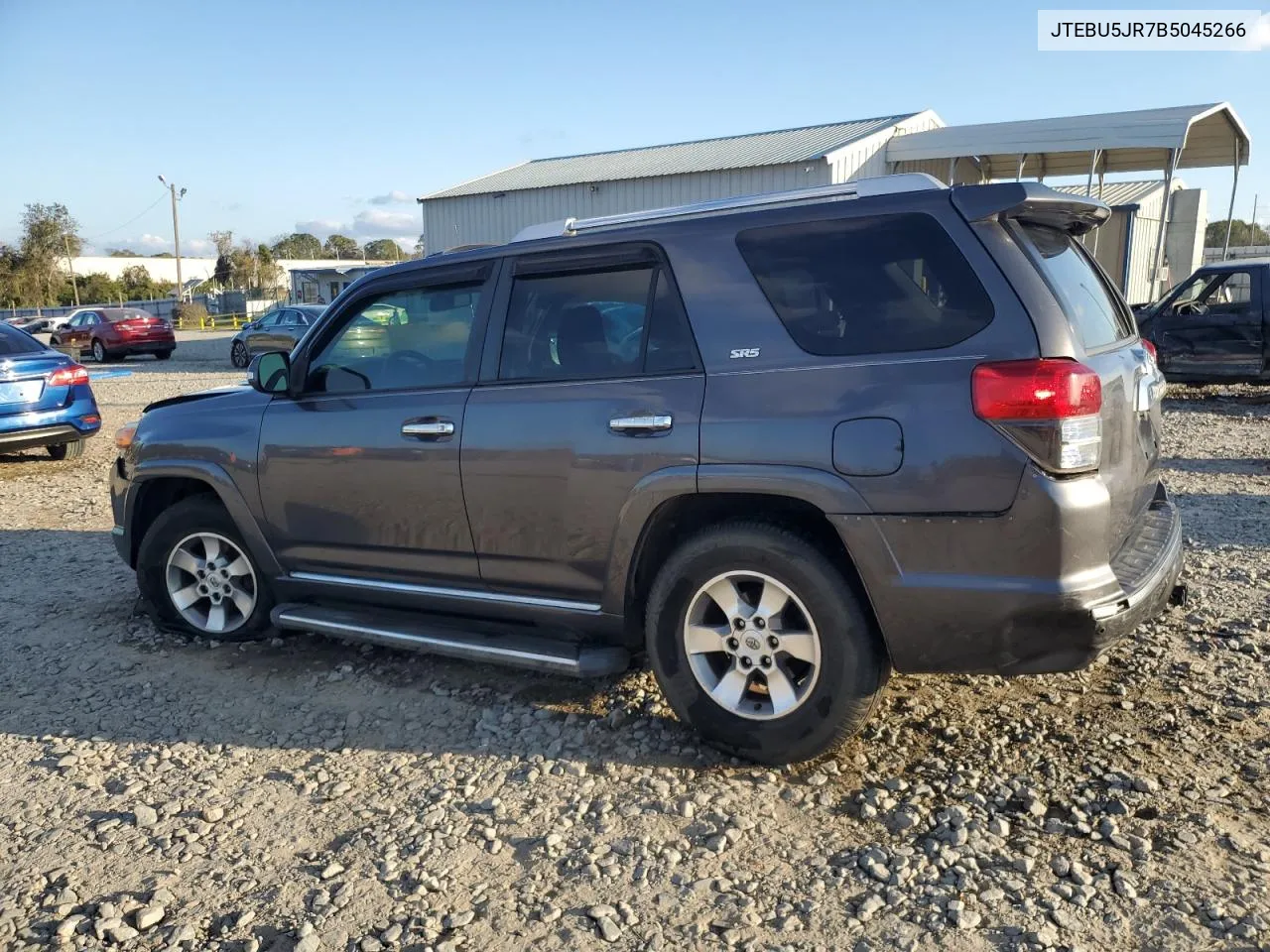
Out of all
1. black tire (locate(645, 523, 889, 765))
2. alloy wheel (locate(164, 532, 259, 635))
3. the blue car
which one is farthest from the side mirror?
the blue car

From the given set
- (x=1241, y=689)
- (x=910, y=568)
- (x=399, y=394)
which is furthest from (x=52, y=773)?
(x=1241, y=689)

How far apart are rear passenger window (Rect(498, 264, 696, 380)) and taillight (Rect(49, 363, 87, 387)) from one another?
26.0 feet

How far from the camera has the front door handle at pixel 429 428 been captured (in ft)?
13.4

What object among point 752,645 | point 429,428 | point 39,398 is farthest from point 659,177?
point 752,645

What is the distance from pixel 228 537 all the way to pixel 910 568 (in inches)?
132

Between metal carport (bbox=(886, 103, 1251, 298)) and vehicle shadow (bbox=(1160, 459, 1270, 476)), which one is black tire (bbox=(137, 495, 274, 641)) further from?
metal carport (bbox=(886, 103, 1251, 298))

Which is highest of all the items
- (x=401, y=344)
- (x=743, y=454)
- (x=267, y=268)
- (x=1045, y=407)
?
(x=267, y=268)

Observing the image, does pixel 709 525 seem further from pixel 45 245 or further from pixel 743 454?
pixel 45 245

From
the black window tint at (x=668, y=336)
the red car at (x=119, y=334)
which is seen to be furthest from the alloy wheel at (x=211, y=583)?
the red car at (x=119, y=334)

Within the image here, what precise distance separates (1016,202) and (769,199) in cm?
90

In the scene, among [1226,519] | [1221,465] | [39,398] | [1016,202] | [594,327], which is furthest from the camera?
[39,398]

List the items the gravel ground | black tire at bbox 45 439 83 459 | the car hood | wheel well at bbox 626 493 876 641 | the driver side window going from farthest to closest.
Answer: black tire at bbox 45 439 83 459, the car hood, the driver side window, wheel well at bbox 626 493 876 641, the gravel ground

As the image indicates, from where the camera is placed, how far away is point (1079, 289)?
358cm

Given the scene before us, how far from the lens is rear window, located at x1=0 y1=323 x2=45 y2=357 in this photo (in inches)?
391
